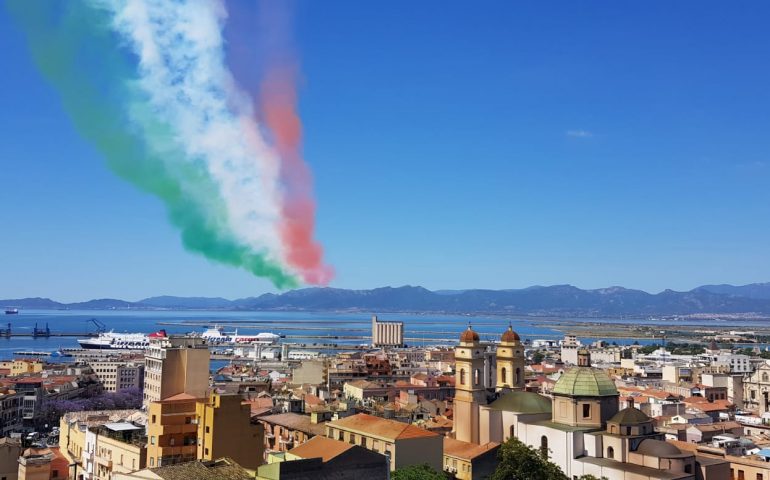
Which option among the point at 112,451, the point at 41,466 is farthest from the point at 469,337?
the point at 41,466

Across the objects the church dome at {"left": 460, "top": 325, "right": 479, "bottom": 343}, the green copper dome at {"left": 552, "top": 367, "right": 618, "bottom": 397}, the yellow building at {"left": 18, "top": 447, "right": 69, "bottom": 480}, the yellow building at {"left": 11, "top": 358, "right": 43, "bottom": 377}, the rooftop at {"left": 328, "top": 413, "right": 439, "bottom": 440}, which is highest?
the church dome at {"left": 460, "top": 325, "right": 479, "bottom": 343}

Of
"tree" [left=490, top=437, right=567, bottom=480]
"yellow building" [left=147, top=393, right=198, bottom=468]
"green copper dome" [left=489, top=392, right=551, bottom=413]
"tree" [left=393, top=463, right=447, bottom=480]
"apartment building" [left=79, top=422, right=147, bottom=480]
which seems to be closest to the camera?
"tree" [left=393, top=463, right=447, bottom=480]

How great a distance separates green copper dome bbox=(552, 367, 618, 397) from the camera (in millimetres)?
38000

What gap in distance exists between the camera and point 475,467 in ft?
123

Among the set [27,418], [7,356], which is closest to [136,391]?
[27,418]

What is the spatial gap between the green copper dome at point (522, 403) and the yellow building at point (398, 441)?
5.50 m

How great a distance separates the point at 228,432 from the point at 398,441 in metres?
7.79

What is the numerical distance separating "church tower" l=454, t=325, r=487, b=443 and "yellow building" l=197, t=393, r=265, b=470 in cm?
1288

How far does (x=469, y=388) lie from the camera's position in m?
42.8

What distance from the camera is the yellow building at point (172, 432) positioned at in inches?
1296

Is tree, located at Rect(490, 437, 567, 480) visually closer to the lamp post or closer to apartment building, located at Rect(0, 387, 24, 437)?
the lamp post

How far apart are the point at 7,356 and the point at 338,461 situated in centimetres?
15810

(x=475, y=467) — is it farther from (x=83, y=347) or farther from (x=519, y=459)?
(x=83, y=347)

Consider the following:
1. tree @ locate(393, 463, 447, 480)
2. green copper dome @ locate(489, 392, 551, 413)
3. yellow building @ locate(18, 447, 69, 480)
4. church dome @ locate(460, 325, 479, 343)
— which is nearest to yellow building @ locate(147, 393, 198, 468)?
yellow building @ locate(18, 447, 69, 480)
